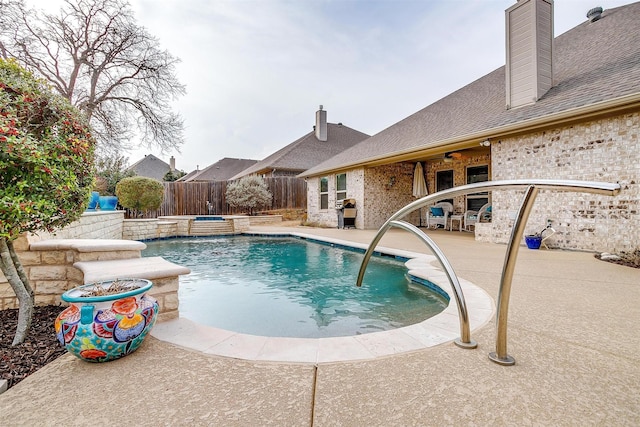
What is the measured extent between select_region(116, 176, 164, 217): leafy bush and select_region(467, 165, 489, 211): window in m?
12.7

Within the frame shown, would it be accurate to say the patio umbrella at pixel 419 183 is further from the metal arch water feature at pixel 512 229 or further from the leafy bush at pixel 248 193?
the metal arch water feature at pixel 512 229

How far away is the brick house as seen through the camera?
5551 mm

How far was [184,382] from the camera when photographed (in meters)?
1.79

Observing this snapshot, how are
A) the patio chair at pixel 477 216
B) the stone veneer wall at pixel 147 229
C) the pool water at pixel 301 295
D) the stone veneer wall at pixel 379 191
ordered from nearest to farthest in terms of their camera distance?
the pool water at pixel 301 295 → the patio chair at pixel 477 216 → the stone veneer wall at pixel 147 229 → the stone veneer wall at pixel 379 191

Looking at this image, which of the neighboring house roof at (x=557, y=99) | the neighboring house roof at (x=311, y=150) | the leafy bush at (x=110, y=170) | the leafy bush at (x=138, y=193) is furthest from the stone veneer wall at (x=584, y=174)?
the leafy bush at (x=110, y=170)

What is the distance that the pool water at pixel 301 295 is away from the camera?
3453mm

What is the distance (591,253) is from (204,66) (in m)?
13.4

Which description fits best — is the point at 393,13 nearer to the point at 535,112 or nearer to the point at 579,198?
the point at 535,112

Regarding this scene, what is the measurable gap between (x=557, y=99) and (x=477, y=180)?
4.46m

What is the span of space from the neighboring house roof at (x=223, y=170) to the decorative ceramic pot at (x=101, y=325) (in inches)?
1106

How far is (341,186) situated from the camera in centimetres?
1350

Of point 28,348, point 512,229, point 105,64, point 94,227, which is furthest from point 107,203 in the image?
point 512,229

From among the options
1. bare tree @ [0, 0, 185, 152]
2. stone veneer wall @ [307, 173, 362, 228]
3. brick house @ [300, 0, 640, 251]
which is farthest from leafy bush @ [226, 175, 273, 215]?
brick house @ [300, 0, 640, 251]

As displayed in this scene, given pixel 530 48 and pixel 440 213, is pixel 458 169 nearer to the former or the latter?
pixel 440 213
